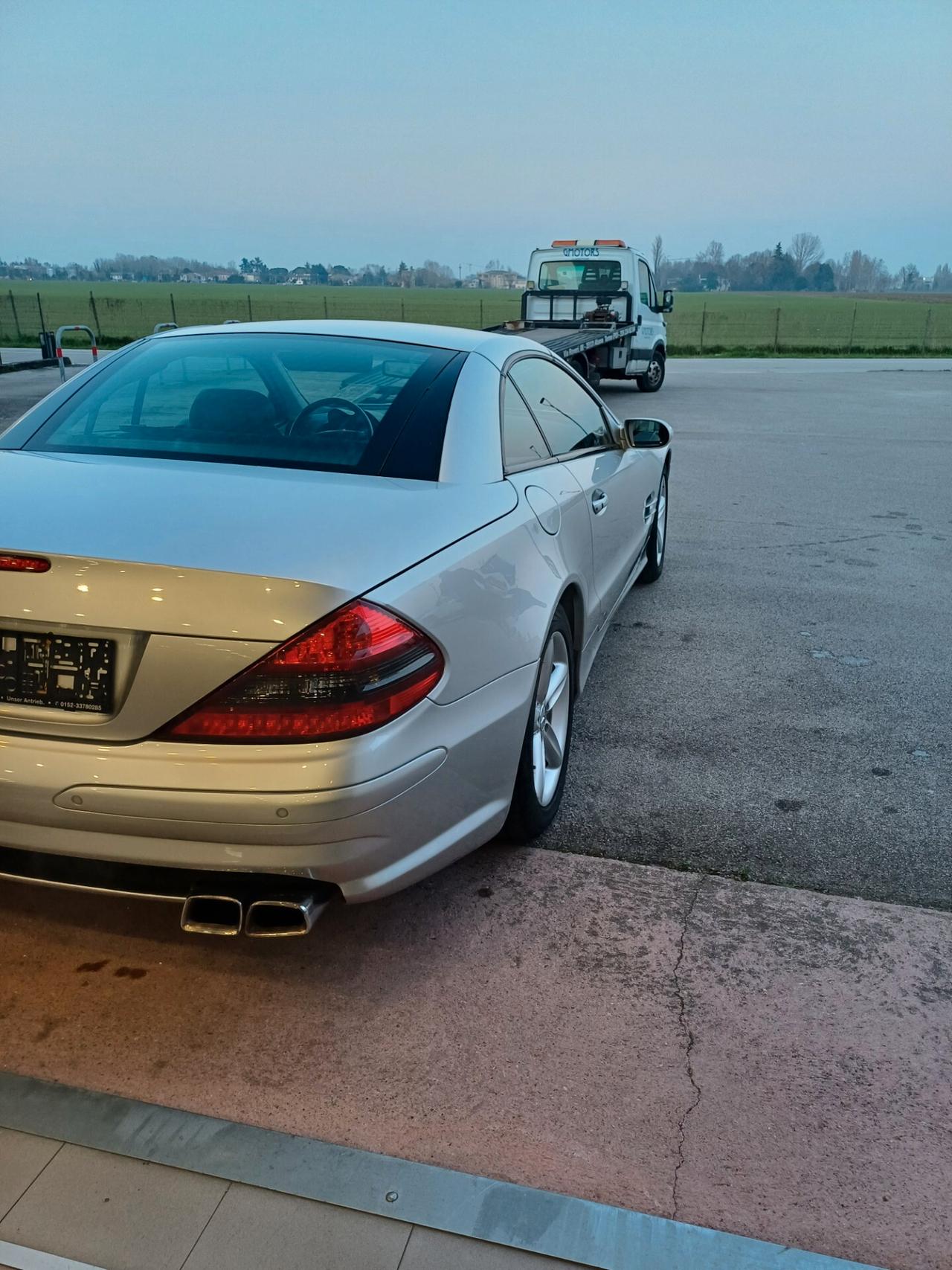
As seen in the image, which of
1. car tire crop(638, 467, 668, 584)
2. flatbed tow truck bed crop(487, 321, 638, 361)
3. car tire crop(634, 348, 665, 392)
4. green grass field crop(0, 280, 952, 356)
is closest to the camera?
car tire crop(638, 467, 668, 584)

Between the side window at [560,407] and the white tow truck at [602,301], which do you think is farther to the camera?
the white tow truck at [602,301]

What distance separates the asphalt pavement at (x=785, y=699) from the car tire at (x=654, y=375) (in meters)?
8.86

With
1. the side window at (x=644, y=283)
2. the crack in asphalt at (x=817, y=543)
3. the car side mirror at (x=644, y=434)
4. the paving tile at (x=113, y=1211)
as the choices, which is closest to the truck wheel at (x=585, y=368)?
the side window at (x=644, y=283)

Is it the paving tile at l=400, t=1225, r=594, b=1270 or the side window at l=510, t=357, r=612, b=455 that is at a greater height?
the side window at l=510, t=357, r=612, b=455

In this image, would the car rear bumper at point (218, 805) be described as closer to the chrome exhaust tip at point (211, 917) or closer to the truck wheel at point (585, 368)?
the chrome exhaust tip at point (211, 917)

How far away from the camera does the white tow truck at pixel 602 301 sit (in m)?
16.4

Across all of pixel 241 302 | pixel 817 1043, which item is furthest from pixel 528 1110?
pixel 241 302

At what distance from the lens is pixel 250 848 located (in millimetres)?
2152

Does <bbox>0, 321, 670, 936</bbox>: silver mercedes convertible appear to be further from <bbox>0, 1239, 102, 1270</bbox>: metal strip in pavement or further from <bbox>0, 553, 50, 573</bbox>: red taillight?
<bbox>0, 1239, 102, 1270</bbox>: metal strip in pavement

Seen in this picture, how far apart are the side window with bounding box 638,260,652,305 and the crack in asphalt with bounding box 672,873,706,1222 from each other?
53.5ft

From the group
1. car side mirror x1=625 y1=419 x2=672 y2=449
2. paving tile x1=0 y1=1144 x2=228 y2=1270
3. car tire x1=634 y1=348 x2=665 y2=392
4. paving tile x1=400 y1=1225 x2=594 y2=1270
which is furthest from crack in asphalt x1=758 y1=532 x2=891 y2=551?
car tire x1=634 y1=348 x2=665 y2=392

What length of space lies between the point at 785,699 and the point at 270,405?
8.22ft

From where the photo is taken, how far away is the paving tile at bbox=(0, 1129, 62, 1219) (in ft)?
6.37

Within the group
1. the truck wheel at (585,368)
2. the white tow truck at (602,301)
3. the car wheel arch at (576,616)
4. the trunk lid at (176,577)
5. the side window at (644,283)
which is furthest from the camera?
the side window at (644,283)
